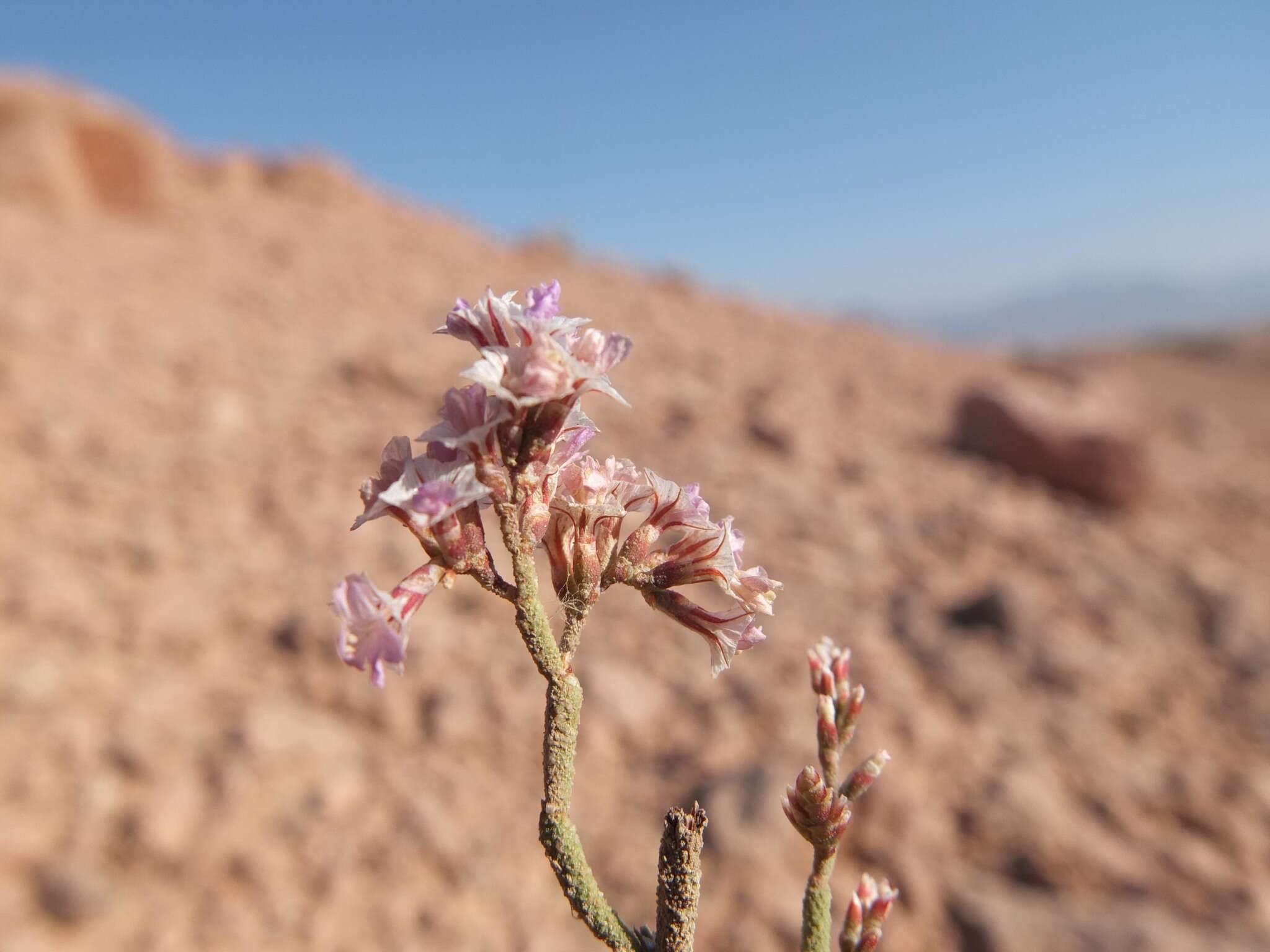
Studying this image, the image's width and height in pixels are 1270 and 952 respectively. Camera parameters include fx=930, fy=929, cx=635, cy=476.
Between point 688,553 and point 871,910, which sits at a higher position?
point 688,553

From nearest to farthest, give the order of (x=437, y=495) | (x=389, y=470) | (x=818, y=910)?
(x=437, y=495), (x=389, y=470), (x=818, y=910)

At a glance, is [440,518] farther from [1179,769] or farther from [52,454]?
[52,454]

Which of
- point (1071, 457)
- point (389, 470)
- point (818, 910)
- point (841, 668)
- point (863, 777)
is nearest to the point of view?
point (389, 470)

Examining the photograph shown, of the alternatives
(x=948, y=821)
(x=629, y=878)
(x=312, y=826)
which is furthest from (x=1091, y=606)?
(x=312, y=826)

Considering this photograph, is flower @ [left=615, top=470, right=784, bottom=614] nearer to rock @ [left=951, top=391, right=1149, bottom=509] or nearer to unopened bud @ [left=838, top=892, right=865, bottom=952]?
unopened bud @ [left=838, top=892, right=865, bottom=952]

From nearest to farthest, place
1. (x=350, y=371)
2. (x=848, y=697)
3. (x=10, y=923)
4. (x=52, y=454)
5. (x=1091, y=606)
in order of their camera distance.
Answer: (x=848, y=697)
(x=10, y=923)
(x=52, y=454)
(x=1091, y=606)
(x=350, y=371)

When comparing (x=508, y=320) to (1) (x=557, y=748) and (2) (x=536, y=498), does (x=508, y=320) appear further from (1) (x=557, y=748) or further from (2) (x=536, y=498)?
(1) (x=557, y=748)

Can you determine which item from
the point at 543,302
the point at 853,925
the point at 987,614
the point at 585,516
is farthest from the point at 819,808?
the point at 987,614

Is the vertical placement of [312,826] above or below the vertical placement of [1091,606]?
below
